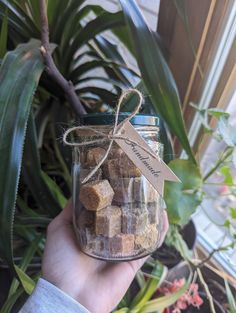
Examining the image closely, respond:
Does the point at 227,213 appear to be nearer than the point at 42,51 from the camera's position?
No

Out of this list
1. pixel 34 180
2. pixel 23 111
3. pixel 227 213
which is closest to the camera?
pixel 23 111

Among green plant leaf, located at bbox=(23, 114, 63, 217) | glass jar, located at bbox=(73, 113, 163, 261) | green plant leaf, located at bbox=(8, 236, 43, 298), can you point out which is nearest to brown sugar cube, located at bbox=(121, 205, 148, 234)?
glass jar, located at bbox=(73, 113, 163, 261)

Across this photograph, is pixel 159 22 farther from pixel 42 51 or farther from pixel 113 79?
pixel 42 51

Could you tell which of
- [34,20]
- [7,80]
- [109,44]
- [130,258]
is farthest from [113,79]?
[130,258]

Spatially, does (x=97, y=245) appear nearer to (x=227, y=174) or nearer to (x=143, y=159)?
(x=143, y=159)

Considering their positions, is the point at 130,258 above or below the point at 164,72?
below

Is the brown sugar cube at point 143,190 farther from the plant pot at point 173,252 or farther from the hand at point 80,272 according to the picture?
the plant pot at point 173,252

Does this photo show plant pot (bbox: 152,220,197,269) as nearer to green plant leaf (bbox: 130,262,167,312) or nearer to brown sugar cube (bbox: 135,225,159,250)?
green plant leaf (bbox: 130,262,167,312)

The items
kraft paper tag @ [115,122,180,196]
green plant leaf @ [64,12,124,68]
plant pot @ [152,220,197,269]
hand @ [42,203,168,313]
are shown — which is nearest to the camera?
kraft paper tag @ [115,122,180,196]
